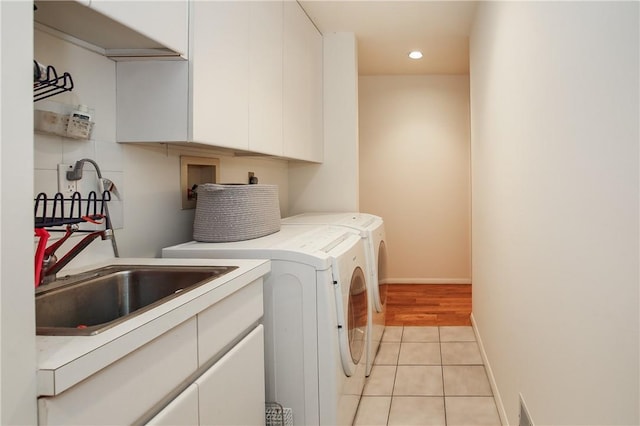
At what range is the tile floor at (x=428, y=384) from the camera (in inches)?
93.2

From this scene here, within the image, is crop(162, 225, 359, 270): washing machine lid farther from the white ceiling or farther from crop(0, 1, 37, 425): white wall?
the white ceiling

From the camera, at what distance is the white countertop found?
2.48ft

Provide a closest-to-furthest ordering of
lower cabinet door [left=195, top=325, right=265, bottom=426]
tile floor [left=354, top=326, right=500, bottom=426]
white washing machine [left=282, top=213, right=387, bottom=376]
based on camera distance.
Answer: lower cabinet door [left=195, top=325, right=265, bottom=426]
tile floor [left=354, top=326, right=500, bottom=426]
white washing machine [left=282, top=213, right=387, bottom=376]

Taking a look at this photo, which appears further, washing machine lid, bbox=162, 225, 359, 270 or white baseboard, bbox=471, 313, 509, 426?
white baseboard, bbox=471, 313, 509, 426

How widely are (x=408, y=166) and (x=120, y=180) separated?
153 inches

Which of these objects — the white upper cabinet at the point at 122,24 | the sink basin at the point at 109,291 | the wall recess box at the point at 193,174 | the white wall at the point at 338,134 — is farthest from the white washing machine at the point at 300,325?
the white wall at the point at 338,134

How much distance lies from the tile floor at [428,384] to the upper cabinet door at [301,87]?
1381 millimetres

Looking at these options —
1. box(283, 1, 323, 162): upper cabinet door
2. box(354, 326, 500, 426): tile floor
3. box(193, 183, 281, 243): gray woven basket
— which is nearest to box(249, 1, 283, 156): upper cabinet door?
box(283, 1, 323, 162): upper cabinet door

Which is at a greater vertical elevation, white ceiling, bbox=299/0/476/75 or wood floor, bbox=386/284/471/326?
white ceiling, bbox=299/0/476/75

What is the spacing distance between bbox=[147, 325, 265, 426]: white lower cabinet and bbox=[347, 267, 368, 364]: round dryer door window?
59 centimetres

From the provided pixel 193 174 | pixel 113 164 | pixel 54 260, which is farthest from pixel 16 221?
pixel 193 174

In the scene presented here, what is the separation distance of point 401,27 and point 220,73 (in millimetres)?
2190

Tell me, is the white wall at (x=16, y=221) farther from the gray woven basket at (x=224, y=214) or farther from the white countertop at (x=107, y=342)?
the gray woven basket at (x=224, y=214)

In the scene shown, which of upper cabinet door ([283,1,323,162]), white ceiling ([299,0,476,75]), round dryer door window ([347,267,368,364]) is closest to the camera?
round dryer door window ([347,267,368,364])
